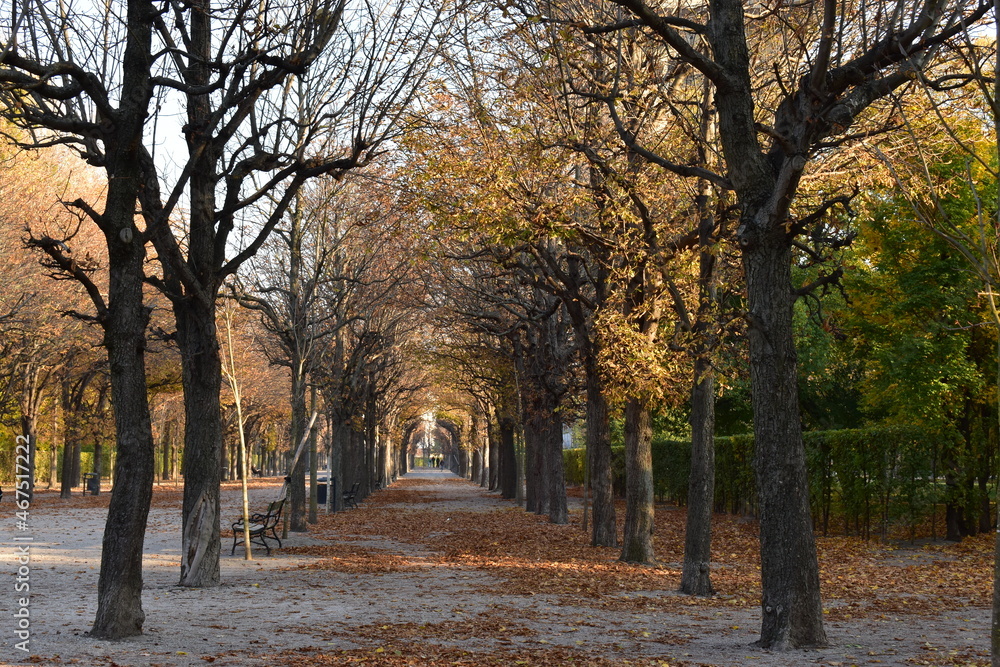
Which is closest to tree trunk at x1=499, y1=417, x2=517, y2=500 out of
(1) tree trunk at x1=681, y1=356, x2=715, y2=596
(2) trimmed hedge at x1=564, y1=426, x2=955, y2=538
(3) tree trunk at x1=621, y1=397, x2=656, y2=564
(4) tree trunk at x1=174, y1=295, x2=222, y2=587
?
(2) trimmed hedge at x1=564, y1=426, x2=955, y2=538

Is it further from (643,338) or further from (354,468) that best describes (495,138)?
(354,468)

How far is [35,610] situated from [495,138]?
9.13 metres

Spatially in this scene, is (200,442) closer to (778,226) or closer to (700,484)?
(700,484)

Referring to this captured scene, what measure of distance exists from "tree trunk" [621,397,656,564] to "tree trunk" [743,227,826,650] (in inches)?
278

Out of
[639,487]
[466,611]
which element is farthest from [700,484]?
[639,487]

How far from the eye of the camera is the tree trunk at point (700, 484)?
11.8 m

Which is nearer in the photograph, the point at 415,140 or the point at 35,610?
the point at 35,610

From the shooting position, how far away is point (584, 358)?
1841 cm

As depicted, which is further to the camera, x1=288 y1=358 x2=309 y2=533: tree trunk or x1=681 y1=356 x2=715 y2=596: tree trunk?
x1=288 y1=358 x2=309 y2=533: tree trunk

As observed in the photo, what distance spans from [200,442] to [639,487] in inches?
285

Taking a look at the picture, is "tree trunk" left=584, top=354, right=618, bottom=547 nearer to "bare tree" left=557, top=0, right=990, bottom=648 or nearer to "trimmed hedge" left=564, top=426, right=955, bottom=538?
"trimmed hedge" left=564, top=426, right=955, bottom=538

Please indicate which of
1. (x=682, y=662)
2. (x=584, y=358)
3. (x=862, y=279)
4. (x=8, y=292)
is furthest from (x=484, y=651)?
(x=8, y=292)

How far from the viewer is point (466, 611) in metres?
10.5

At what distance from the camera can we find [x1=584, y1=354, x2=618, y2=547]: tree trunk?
18.3 metres
